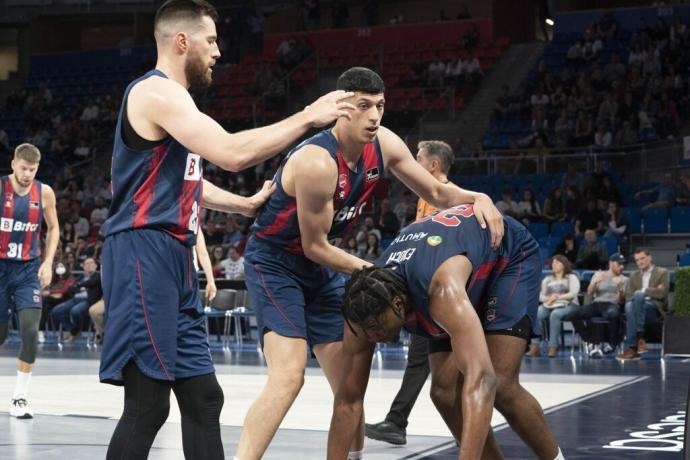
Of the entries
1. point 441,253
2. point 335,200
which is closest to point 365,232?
point 335,200

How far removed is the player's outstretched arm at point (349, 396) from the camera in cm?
474

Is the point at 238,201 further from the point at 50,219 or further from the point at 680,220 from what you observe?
the point at 680,220

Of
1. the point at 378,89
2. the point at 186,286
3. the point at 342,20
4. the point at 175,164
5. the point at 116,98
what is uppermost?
the point at 342,20

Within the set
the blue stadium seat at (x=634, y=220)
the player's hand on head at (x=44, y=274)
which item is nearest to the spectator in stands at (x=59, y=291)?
the blue stadium seat at (x=634, y=220)

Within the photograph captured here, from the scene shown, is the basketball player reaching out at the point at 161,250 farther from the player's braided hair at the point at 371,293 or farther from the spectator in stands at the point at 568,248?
the spectator in stands at the point at 568,248

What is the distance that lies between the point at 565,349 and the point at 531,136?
6.18 meters

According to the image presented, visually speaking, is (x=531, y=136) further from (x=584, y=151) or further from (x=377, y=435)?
(x=377, y=435)

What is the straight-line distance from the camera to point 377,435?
6.94 m

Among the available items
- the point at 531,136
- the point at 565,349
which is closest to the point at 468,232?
the point at 565,349

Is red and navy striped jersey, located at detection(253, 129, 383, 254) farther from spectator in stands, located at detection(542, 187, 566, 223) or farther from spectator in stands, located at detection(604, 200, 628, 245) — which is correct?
spectator in stands, located at detection(542, 187, 566, 223)

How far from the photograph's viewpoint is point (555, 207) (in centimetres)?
1797

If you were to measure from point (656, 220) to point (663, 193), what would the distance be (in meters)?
0.58

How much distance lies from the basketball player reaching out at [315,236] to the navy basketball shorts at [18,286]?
349cm

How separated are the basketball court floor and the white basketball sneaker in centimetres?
10
